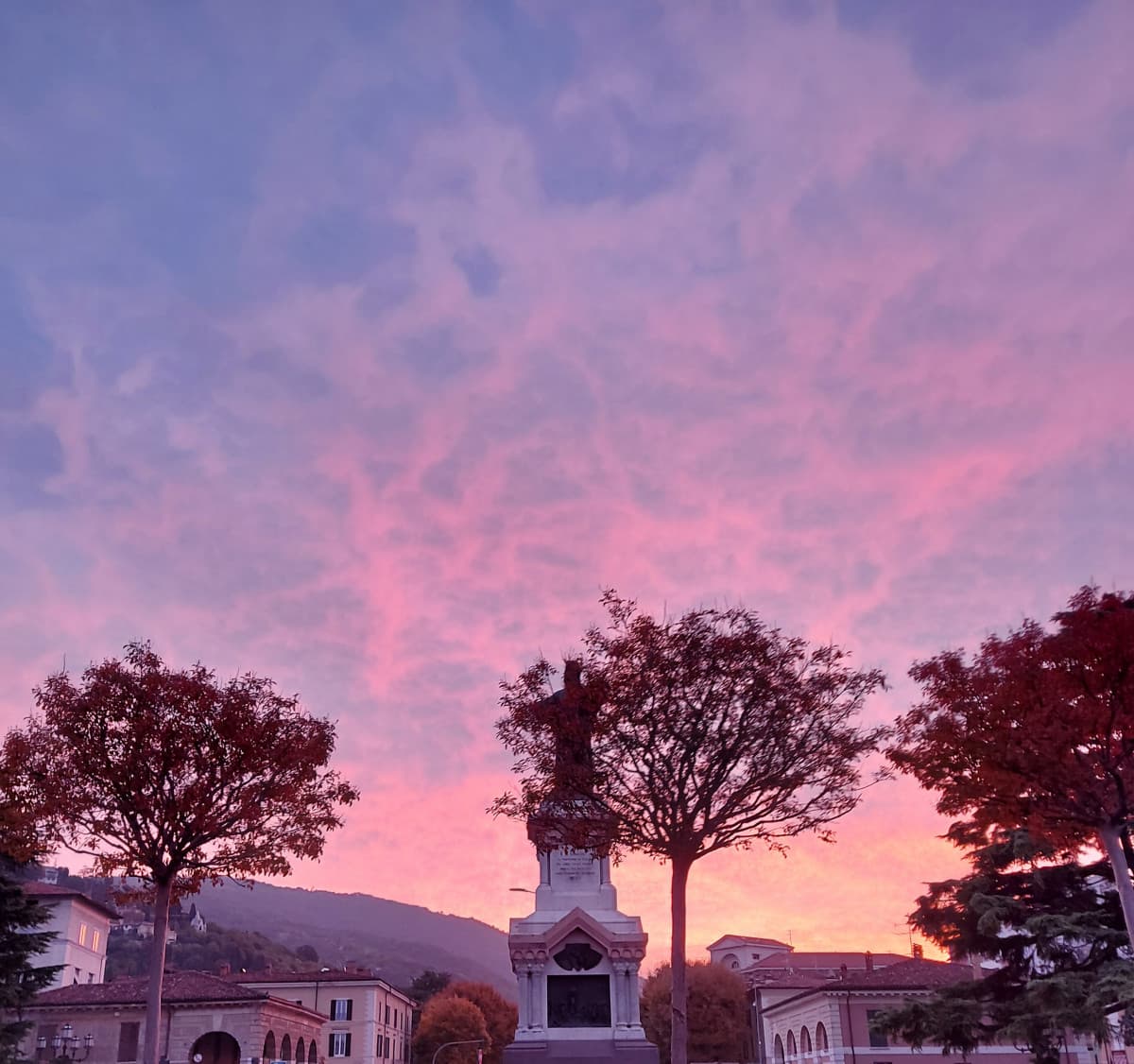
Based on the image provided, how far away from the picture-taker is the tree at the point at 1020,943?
32.5m

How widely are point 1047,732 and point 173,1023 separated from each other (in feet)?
149

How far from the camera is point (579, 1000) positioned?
43.2 meters

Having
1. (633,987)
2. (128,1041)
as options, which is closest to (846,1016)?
(633,987)

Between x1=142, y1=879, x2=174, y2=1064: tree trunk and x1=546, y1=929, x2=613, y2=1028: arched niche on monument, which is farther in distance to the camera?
x1=546, y1=929, x2=613, y2=1028: arched niche on monument

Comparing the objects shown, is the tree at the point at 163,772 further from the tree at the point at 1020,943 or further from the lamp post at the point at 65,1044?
the lamp post at the point at 65,1044

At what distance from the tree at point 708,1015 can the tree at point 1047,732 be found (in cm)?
6004

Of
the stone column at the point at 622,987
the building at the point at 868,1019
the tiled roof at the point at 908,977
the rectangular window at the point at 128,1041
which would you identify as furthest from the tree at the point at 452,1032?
the stone column at the point at 622,987

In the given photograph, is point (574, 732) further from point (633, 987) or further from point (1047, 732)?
point (633, 987)

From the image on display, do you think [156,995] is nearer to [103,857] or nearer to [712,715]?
[103,857]

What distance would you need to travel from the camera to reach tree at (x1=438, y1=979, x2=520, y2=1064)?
285ft

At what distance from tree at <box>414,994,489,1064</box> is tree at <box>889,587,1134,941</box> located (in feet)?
226

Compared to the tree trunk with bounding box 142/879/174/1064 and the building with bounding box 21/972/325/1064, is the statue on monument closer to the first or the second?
the tree trunk with bounding box 142/879/174/1064

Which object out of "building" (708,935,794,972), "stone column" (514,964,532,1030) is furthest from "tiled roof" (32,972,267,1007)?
"building" (708,935,794,972)

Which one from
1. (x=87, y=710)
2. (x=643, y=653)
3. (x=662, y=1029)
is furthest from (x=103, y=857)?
(x=662, y=1029)
